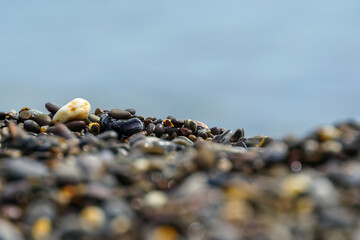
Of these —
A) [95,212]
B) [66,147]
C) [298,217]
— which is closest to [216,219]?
[298,217]

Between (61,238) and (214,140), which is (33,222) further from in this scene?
(214,140)

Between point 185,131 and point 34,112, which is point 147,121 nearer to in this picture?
point 185,131

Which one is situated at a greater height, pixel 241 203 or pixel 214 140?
pixel 241 203

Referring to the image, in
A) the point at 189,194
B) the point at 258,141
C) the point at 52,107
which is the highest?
the point at 189,194

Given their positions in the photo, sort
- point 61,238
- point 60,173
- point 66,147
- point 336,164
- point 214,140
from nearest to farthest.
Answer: point 61,238 < point 60,173 < point 336,164 < point 66,147 < point 214,140

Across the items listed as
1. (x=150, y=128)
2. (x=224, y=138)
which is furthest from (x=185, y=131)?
(x=224, y=138)

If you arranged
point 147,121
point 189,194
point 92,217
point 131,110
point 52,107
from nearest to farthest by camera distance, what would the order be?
point 92,217
point 189,194
point 147,121
point 52,107
point 131,110

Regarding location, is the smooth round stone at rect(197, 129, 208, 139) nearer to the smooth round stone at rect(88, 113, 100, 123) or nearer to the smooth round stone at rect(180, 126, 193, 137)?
the smooth round stone at rect(180, 126, 193, 137)

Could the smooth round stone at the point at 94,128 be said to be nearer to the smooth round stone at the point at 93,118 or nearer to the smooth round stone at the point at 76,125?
the smooth round stone at the point at 76,125

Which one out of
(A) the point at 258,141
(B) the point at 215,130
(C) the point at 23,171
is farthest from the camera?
(B) the point at 215,130
